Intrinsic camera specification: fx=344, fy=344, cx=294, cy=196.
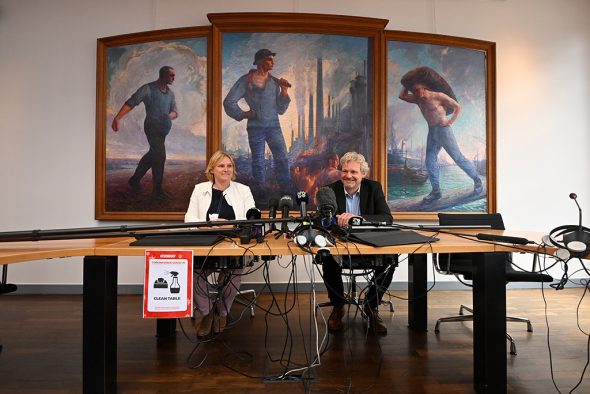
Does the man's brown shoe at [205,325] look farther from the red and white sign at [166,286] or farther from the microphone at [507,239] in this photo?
the microphone at [507,239]

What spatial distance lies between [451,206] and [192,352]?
283cm

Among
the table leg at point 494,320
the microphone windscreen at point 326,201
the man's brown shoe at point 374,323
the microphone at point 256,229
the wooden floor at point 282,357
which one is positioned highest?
the microphone windscreen at point 326,201

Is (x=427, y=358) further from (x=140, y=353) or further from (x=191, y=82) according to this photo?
(x=191, y=82)

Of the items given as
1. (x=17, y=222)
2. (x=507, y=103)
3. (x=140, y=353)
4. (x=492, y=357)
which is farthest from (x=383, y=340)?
(x=17, y=222)

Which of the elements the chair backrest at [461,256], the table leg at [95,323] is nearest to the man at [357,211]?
the chair backrest at [461,256]

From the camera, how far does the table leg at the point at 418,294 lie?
7.87 feet

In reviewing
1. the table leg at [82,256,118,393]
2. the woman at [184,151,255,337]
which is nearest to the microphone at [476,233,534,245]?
the woman at [184,151,255,337]

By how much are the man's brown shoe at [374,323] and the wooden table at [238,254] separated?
2.53 feet

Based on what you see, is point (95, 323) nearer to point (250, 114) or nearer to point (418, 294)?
point (418, 294)

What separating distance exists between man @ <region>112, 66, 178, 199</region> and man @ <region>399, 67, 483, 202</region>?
2339mm

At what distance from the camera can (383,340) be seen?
7.22 ft

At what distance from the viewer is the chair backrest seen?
2.34 metres

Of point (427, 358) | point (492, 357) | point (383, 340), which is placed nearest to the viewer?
point (492, 357)

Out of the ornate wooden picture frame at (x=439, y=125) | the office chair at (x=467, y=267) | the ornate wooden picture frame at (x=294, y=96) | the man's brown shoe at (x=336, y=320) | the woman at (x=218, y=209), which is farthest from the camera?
the ornate wooden picture frame at (x=439, y=125)
